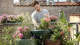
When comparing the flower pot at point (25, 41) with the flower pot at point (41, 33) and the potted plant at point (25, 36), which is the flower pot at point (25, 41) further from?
the flower pot at point (41, 33)

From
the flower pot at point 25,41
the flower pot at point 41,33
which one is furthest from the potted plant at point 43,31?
the flower pot at point 25,41

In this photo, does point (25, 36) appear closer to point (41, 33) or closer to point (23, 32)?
point (23, 32)

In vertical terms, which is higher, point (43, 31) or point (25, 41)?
point (43, 31)

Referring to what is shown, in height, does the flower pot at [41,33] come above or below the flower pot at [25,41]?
above

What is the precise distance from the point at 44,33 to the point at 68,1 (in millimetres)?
13285

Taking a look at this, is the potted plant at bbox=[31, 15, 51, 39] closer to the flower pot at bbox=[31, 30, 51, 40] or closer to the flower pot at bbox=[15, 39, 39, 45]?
the flower pot at bbox=[31, 30, 51, 40]

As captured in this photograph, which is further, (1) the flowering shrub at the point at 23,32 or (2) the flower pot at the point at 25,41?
(1) the flowering shrub at the point at 23,32

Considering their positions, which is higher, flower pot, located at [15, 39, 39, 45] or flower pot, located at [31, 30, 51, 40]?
flower pot, located at [31, 30, 51, 40]

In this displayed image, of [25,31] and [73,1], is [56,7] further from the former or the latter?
[25,31]

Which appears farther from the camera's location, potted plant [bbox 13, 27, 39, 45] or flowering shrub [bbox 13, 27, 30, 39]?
flowering shrub [bbox 13, 27, 30, 39]

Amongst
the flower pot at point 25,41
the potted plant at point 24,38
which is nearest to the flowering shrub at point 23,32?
the potted plant at point 24,38

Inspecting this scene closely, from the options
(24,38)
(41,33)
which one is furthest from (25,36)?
(41,33)

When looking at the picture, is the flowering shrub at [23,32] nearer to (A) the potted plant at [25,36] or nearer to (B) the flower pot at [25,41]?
(A) the potted plant at [25,36]

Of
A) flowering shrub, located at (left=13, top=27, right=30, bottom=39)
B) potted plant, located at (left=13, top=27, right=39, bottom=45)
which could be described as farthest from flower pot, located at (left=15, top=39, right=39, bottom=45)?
flowering shrub, located at (left=13, top=27, right=30, bottom=39)
